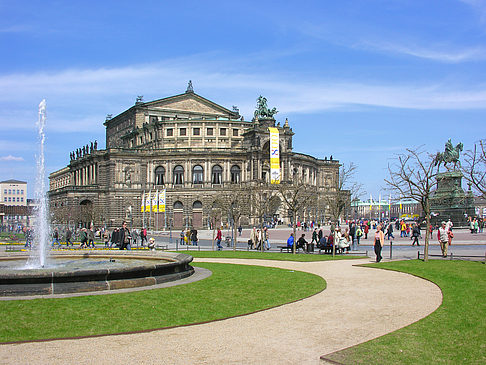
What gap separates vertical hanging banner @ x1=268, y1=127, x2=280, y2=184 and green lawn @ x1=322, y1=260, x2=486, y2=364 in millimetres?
69720

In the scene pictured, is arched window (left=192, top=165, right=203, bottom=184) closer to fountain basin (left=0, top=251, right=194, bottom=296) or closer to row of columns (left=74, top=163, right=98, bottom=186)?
row of columns (left=74, top=163, right=98, bottom=186)

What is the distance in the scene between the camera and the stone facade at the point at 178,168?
91312 mm

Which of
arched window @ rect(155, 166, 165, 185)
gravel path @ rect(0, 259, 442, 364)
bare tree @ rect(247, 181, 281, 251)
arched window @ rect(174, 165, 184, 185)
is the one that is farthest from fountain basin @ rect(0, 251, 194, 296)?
arched window @ rect(155, 166, 165, 185)

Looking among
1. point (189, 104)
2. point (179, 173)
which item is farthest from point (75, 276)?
point (189, 104)

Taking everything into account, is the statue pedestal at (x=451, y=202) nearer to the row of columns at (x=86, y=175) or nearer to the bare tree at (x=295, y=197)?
the bare tree at (x=295, y=197)

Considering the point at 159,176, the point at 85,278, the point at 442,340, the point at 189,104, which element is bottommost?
the point at 442,340

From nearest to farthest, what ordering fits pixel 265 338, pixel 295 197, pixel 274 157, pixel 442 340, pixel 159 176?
pixel 442 340 < pixel 265 338 < pixel 295 197 < pixel 274 157 < pixel 159 176

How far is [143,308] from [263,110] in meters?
87.7

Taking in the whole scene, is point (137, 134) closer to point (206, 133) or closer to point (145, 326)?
point (206, 133)

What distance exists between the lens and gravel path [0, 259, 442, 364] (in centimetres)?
941

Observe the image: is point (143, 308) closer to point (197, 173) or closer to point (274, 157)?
point (274, 157)

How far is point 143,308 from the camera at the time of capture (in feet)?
44.2

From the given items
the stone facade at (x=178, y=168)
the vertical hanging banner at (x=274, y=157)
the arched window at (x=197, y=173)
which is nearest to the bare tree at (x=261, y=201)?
the vertical hanging banner at (x=274, y=157)

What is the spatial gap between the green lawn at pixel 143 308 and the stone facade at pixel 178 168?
231ft
